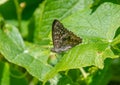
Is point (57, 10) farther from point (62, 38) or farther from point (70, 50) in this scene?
point (70, 50)

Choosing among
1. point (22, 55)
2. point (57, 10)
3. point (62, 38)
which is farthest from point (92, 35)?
point (22, 55)

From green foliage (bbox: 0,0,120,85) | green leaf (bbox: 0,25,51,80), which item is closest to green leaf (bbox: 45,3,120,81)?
green foliage (bbox: 0,0,120,85)

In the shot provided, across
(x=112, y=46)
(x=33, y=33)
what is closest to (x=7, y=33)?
(x=33, y=33)

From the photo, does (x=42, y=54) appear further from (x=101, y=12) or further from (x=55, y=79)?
(x=101, y=12)

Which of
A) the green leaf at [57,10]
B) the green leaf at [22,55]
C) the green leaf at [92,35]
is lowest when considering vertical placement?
the green leaf at [22,55]

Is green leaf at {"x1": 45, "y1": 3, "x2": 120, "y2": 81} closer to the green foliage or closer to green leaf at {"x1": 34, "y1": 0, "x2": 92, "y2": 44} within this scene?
the green foliage

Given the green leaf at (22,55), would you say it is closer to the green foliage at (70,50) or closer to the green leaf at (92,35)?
the green foliage at (70,50)

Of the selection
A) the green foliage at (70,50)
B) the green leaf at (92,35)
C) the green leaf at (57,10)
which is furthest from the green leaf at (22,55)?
the green leaf at (92,35)

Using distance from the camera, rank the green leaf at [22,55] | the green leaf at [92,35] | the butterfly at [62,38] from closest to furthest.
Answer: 1. the green leaf at [92,35]
2. the butterfly at [62,38]
3. the green leaf at [22,55]
